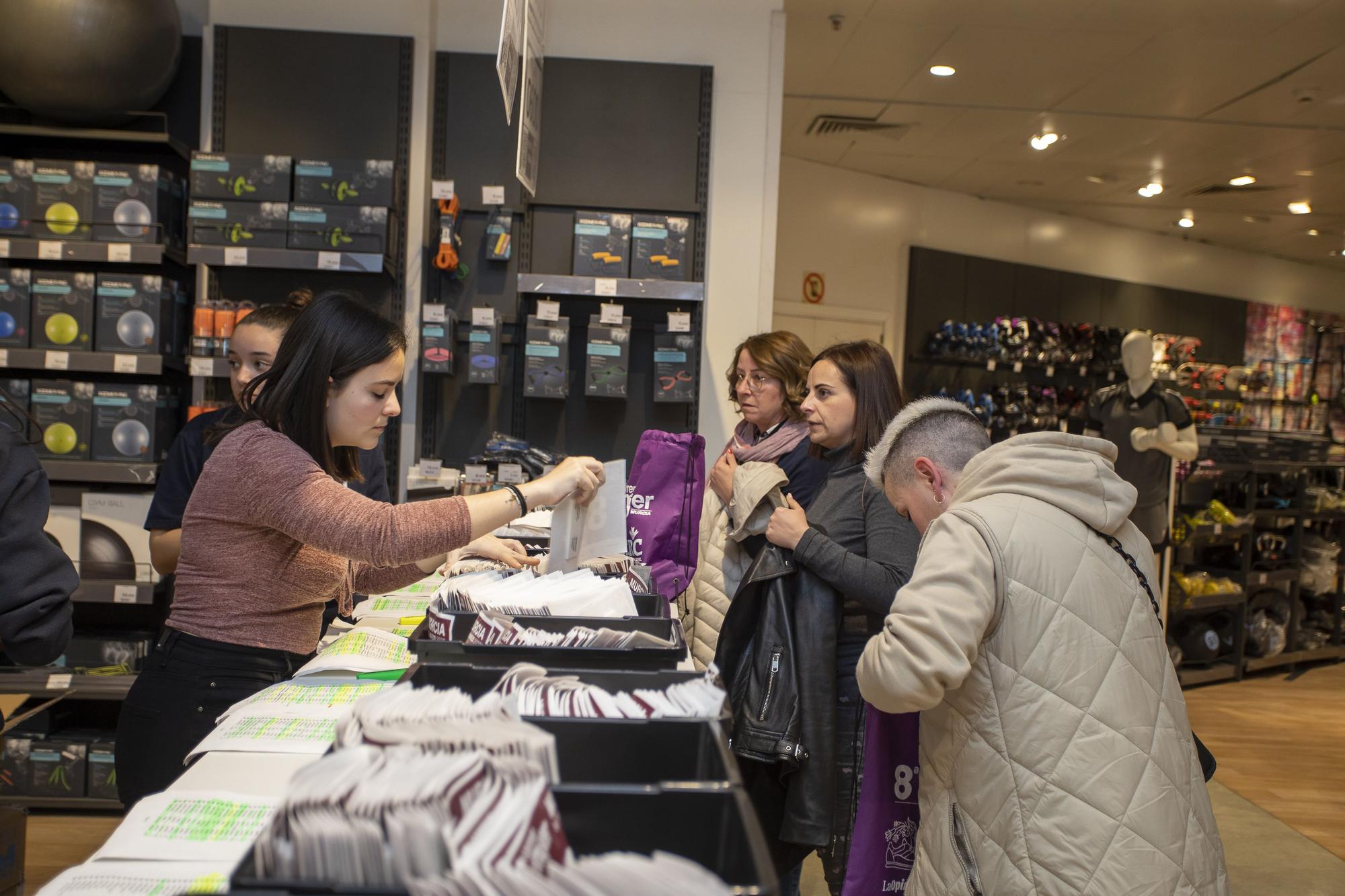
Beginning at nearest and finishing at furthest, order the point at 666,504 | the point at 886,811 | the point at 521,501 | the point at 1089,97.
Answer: the point at 521,501 → the point at 886,811 → the point at 666,504 → the point at 1089,97

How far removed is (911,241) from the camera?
349 inches

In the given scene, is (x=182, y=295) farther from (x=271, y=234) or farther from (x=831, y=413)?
(x=831, y=413)

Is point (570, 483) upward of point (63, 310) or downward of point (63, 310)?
downward

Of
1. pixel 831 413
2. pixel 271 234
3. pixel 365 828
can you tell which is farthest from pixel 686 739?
pixel 271 234

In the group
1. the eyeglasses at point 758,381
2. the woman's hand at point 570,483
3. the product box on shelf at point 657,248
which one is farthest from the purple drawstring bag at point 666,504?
the product box on shelf at point 657,248

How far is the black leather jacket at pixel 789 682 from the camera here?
2.26 meters

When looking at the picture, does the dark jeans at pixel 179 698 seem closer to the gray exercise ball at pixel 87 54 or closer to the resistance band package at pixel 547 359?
the resistance band package at pixel 547 359

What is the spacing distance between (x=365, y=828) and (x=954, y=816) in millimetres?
1206

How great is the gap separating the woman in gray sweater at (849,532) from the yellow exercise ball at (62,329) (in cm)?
320

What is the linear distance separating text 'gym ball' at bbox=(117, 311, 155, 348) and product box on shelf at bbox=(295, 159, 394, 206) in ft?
2.65

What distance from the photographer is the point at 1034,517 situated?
1653 mm

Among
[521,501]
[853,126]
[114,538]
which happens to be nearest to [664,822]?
[521,501]

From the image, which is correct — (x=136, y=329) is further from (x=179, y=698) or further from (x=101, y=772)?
(x=179, y=698)

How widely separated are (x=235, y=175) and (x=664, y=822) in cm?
394
